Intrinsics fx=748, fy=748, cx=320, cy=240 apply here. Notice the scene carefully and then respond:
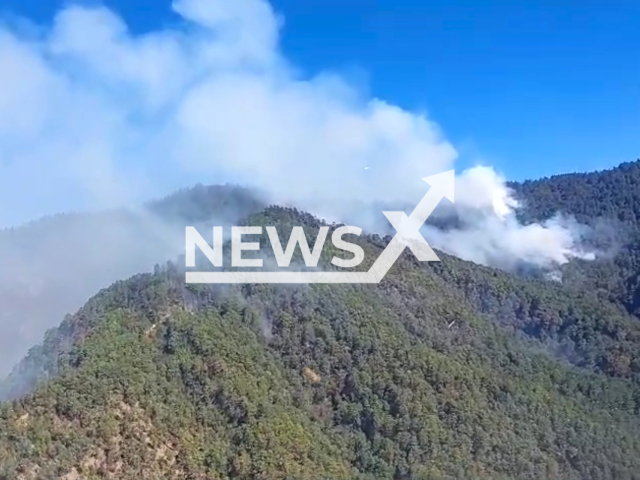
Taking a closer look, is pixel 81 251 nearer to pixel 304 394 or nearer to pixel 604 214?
pixel 304 394

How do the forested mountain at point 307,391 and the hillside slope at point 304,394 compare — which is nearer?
the hillside slope at point 304,394

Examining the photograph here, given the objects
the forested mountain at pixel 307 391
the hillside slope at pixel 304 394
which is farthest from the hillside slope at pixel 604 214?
the hillside slope at pixel 304 394

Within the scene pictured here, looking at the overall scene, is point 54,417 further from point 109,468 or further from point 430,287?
point 430,287

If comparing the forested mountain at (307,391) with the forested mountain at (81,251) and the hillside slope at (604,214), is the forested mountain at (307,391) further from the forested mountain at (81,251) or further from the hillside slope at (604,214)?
the forested mountain at (81,251)

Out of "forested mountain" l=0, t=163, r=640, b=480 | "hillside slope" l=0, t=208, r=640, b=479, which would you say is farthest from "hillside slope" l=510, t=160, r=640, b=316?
"hillside slope" l=0, t=208, r=640, b=479

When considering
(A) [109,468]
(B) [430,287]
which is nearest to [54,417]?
(A) [109,468]

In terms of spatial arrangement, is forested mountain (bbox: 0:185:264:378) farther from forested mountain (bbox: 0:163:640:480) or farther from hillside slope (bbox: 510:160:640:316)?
hillside slope (bbox: 510:160:640:316)
